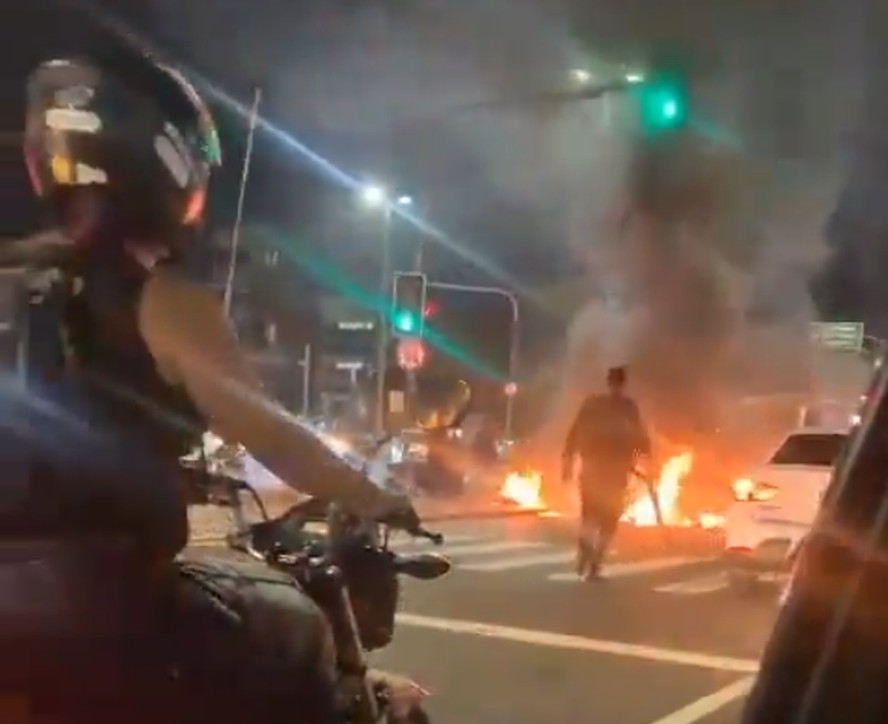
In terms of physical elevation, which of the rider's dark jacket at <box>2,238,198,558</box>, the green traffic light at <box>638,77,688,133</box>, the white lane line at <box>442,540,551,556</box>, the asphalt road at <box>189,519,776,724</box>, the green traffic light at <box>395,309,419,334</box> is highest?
the green traffic light at <box>638,77,688,133</box>

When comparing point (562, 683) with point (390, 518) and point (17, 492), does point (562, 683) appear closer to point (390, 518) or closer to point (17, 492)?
point (390, 518)

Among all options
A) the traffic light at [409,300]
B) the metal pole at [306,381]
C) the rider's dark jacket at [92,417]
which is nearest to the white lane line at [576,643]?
the rider's dark jacket at [92,417]

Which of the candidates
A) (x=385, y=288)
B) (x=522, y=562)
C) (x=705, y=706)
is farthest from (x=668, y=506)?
(x=705, y=706)

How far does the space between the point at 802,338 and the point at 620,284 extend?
3907 millimetres

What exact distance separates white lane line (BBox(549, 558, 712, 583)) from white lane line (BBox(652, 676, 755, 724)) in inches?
194

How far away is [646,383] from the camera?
29.5 m

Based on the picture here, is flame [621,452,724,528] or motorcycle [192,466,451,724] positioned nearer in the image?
motorcycle [192,466,451,724]

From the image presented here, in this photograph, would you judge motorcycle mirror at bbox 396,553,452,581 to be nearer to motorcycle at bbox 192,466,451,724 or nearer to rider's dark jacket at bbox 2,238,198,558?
motorcycle at bbox 192,466,451,724

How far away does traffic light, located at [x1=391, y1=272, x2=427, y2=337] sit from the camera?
66.2 feet

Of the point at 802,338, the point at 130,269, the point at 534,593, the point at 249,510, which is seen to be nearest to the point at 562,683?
the point at 534,593

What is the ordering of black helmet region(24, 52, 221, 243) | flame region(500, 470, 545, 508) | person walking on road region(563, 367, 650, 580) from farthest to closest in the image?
flame region(500, 470, 545, 508) < person walking on road region(563, 367, 650, 580) < black helmet region(24, 52, 221, 243)

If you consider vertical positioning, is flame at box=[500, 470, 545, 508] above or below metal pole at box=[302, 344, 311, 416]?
below

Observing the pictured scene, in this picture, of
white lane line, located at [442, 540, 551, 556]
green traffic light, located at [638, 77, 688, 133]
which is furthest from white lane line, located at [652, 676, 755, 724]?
white lane line, located at [442, 540, 551, 556]

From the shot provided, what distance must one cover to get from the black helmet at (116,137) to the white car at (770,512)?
9258mm
